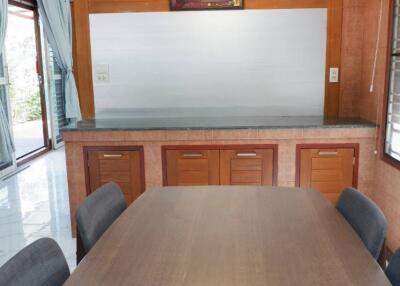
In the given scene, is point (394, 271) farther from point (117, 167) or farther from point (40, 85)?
point (40, 85)

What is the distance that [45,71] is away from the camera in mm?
6188

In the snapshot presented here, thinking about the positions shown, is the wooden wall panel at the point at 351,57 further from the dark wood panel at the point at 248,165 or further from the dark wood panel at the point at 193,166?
the dark wood panel at the point at 193,166

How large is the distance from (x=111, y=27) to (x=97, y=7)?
0.19 meters

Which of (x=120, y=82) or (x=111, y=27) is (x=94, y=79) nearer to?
(x=120, y=82)

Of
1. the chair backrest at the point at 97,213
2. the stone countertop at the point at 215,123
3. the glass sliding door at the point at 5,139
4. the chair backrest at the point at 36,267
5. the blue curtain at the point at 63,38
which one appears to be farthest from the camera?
the blue curtain at the point at 63,38

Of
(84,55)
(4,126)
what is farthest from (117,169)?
(4,126)

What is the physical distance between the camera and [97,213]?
5.20ft

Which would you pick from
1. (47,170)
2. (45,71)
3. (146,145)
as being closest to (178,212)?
(146,145)

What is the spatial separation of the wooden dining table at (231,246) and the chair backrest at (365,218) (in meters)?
0.05

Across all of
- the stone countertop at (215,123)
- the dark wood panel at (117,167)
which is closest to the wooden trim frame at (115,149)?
the dark wood panel at (117,167)

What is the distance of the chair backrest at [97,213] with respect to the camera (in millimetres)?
1477

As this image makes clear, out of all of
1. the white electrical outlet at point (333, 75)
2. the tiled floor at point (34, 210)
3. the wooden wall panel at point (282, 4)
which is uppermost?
the wooden wall panel at point (282, 4)

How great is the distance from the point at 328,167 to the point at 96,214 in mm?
1822

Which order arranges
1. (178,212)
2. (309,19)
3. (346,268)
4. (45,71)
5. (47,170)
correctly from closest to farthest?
(346,268)
(178,212)
(309,19)
(47,170)
(45,71)
